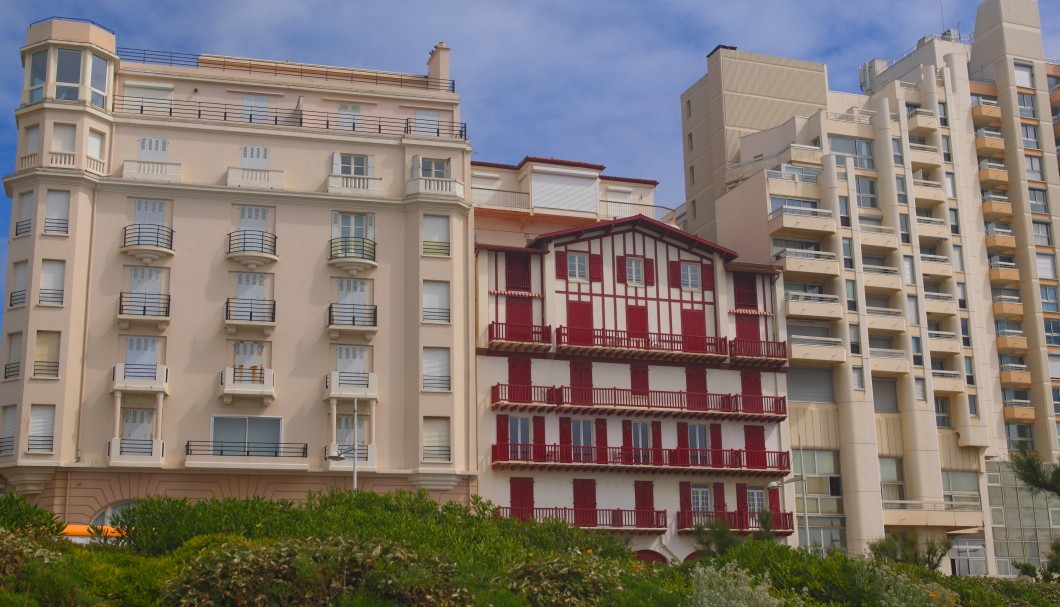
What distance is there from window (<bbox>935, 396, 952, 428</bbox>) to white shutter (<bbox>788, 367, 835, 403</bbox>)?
7908 millimetres

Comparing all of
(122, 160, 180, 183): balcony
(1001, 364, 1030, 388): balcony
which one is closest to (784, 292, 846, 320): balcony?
(1001, 364, 1030, 388): balcony

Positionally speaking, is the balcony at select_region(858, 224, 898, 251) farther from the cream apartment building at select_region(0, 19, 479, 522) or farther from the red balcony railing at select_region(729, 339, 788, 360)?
the cream apartment building at select_region(0, 19, 479, 522)

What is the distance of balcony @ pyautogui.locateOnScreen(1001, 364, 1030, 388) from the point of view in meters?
77.2

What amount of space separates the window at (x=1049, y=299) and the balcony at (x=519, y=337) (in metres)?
34.1

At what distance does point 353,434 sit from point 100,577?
29060 millimetres

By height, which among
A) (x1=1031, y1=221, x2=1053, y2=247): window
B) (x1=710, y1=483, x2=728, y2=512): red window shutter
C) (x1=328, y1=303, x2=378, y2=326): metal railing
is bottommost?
(x1=710, y1=483, x2=728, y2=512): red window shutter

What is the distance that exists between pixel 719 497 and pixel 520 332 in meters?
13.4

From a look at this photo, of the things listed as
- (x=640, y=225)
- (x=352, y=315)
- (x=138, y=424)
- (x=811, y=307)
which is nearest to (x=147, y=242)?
(x=138, y=424)

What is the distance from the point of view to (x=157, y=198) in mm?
60500

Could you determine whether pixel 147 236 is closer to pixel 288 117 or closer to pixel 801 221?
pixel 288 117

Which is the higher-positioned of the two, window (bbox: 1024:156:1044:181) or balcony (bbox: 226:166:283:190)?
window (bbox: 1024:156:1044:181)

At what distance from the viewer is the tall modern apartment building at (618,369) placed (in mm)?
63531

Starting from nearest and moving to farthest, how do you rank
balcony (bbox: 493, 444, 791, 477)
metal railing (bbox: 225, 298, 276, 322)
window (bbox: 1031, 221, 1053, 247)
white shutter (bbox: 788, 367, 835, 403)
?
metal railing (bbox: 225, 298, 276, 322) < balcony (bbox: 493, 444, 791, 477) < white shutter (bbox: 788, 367, 835, 403) < window (bbox: 1031, 221, 1053, 247)

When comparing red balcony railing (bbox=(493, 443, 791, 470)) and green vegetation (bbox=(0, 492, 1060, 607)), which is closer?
green vegetation (bbox=(0, 492, 1060, 607))
